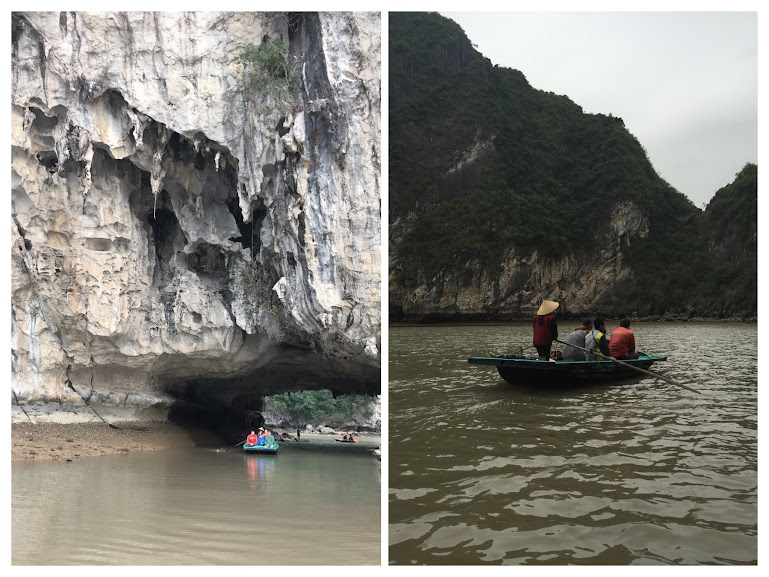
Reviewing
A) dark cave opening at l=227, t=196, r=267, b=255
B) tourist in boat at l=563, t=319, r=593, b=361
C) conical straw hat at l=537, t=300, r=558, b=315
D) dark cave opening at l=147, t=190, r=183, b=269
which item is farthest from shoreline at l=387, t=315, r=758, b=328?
conical straw hat at l=537, t=300, r=558, b=315

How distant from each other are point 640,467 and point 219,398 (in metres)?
7.33

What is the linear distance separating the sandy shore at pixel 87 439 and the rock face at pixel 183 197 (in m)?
0.38

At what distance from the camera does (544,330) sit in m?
4.21

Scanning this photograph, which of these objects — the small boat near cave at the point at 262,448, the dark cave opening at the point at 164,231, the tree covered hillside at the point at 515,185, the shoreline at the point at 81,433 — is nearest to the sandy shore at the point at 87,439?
the shoreline at the point at 81,433

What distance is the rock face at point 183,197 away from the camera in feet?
17.0

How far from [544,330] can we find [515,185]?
1944 centimetres

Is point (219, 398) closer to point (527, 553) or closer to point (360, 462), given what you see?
point (360, 462)

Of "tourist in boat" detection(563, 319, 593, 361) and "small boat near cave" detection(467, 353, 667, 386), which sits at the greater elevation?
"tourist in boat" detection(563, 319, 593, 361)

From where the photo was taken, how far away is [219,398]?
8531mm

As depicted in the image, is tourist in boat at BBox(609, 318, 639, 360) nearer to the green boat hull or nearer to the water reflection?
the water reflection

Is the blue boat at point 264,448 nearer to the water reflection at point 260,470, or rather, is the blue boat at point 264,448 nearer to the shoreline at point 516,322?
the water reflection at point 260,470

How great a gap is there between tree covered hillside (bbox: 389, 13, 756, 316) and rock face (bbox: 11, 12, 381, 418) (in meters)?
11.9

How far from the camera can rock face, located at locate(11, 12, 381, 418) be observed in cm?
518


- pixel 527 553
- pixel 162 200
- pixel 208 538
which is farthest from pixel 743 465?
pixel 162 200
